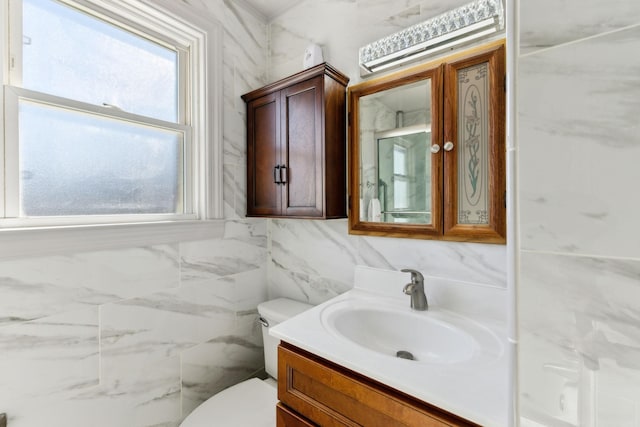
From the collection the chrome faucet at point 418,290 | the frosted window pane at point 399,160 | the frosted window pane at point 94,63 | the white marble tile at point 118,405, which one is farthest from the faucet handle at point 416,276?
the frosted window pane at point 94,63

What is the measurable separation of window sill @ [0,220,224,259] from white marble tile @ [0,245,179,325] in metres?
0.03

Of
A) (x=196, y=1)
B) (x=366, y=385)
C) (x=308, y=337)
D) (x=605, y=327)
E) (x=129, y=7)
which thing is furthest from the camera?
(x=196, y=1)

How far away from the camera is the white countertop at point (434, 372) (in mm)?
588

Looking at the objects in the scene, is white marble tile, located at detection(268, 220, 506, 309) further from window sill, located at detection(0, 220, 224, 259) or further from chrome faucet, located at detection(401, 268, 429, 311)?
window sill, located at detection(0, 220, 224, 259)

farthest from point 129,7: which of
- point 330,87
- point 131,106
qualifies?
point 330,87

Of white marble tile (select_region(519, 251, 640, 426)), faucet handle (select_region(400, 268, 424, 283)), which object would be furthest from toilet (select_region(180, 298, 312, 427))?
white marble tile (select_region(519, 251, 640, 426))

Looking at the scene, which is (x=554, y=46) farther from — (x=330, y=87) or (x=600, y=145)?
(x=330, y=87)

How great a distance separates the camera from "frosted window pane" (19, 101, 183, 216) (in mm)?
1003

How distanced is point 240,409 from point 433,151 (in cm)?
132

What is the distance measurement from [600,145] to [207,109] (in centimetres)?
146

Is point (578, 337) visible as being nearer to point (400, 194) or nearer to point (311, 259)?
point (400, 194)

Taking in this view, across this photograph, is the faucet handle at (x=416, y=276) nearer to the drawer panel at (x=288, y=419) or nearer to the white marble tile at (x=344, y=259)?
the white marble tile at (x=344, y=259)

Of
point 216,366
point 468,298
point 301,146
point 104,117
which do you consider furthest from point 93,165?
point 468,298

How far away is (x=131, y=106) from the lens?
1.24 metres
